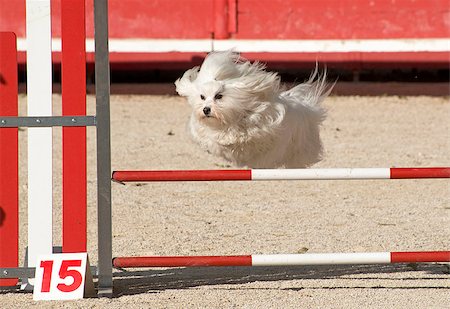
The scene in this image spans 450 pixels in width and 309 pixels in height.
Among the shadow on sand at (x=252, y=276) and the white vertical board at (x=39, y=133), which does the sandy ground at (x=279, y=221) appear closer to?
the shadow on sand at (x=252, y=276)

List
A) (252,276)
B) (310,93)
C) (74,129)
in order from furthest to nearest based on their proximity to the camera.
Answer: (310,93) → (252,276) → (74,129)

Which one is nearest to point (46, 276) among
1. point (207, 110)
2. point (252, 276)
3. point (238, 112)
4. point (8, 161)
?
point (8, 161)

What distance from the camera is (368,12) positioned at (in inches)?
529

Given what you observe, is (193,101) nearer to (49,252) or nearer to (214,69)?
(214,69)

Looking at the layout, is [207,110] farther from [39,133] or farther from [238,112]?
[39,133]

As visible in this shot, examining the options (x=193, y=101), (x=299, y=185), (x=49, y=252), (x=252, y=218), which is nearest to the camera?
(x=49, y=252)

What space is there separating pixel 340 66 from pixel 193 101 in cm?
706

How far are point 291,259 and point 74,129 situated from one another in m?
1.10

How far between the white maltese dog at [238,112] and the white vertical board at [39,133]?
133 cm

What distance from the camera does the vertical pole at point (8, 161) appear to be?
5222 mm

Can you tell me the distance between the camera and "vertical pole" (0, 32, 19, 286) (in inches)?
206

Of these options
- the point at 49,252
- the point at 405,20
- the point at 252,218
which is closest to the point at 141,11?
the point at 405,20

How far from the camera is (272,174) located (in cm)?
509

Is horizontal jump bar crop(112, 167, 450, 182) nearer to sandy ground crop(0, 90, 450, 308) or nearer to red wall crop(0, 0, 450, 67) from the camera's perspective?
sandy ground crop(0, 90, 450, 308)
